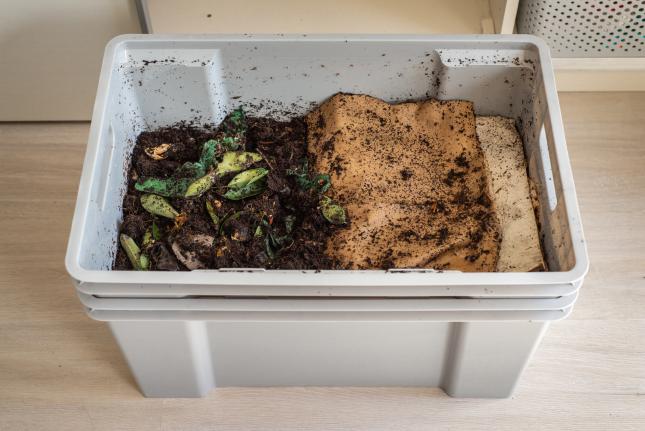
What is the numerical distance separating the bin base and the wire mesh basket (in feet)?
1.99

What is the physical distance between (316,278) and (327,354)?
19cm

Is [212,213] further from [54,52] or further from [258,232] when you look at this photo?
[54,52]

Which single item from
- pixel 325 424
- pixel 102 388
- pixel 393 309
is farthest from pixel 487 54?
pixel 102 388

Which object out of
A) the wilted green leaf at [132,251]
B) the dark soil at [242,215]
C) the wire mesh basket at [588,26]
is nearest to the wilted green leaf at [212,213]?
the dark soil at [242,215]

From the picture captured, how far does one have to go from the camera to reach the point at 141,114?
1192 millimetres

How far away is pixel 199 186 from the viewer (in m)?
1.12

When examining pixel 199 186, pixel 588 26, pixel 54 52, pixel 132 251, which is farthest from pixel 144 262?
pixel 588 26

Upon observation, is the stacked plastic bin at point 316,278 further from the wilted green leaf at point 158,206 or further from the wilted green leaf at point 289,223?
the wilted green leaf at point 289,223

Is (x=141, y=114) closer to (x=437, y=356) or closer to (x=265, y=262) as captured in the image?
(x=265, y=262)

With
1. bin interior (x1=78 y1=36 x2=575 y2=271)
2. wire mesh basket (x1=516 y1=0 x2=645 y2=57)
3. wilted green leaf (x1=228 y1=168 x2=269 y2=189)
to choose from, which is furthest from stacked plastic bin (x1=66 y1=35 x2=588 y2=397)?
wire mesh basket (x1=516 y1=0 x2=645 y2=57)

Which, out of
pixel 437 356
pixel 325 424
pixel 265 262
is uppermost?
pixel 265 262

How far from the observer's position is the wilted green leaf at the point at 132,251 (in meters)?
1.05

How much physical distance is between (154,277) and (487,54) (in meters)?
0.58

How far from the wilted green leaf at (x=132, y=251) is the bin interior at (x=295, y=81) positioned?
1 cm
